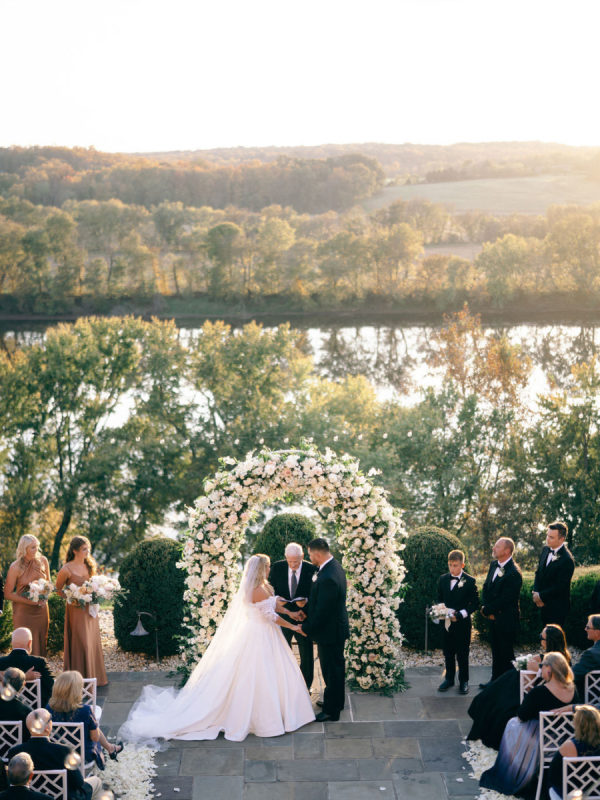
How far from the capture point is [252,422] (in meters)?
28.1

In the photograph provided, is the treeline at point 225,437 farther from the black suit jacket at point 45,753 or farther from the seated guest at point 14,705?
the black suit jacket at point 45,753

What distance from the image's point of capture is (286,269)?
6588 centimetres

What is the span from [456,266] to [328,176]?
4947 cm

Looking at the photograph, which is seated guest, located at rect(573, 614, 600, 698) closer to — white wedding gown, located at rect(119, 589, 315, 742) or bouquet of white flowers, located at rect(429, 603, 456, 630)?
bouquet of white flowers, located at rect(429, 603, 456, 630)

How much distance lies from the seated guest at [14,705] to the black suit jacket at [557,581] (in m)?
5.79

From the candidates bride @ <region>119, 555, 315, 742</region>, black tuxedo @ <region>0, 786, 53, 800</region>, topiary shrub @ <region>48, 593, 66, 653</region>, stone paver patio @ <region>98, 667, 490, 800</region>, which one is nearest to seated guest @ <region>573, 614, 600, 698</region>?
stone paver patio @ <region>98, 667, 490, 800</region>

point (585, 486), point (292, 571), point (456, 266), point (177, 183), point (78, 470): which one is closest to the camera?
point (292, 571)

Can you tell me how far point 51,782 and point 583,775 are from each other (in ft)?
13.1

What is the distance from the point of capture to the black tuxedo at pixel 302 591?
9.44m

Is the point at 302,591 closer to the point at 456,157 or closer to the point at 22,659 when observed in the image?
the point at 22,659

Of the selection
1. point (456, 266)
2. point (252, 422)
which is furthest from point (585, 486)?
point (456, 266)

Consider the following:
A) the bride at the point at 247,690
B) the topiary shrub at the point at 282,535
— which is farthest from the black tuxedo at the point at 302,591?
the topiary shrub at the point at 282,535

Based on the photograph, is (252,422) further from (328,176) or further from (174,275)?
(328,176)

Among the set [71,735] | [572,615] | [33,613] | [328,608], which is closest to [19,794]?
[71,735]
